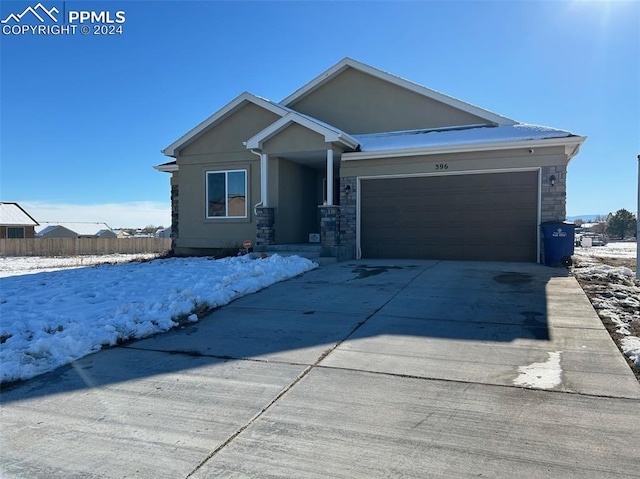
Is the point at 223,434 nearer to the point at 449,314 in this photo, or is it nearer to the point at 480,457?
the point at 480,457

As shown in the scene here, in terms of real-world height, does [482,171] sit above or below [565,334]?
above

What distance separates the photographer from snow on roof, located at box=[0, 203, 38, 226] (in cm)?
4597

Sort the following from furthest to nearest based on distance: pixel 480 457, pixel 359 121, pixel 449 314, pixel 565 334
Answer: pixel 359 121, pixel 449 314, pixel 565 334, pixel 480 457

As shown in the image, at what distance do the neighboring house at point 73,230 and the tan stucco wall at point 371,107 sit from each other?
69.6 meters

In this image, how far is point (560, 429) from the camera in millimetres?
3105

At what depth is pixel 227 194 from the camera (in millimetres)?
15156

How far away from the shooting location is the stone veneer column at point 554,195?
1143cm

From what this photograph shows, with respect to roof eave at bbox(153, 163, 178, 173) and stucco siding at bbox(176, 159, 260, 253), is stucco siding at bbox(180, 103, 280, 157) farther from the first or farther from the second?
roof eave at bbox(153, 163, 178, 173)

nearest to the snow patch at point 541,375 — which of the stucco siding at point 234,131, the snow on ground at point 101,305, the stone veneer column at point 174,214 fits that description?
the snow on ground at point 101,305

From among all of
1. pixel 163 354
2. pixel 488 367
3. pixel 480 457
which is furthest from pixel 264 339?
pixel 480 457

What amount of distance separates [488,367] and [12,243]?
36945mm

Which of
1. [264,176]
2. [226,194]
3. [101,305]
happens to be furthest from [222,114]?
[101,305]

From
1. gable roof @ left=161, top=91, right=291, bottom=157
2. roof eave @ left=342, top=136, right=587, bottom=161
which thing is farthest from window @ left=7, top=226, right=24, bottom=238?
roof eave @ left=342, top=136, right=587, bottom=161

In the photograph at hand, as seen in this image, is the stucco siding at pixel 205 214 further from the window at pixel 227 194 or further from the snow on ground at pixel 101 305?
the snow on ground at pixel 101 305
